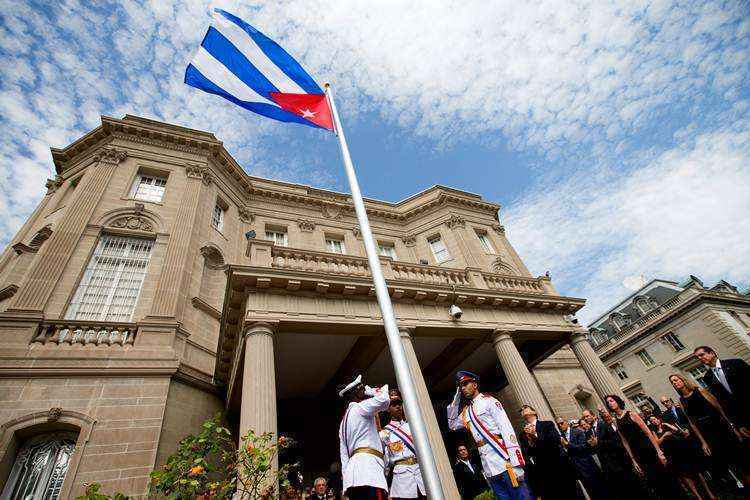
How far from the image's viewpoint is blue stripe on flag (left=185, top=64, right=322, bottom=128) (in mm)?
6914

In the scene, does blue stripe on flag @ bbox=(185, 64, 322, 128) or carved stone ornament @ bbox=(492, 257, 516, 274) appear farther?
carved stone ornament @ bbox=(492, 257, 516, 274)

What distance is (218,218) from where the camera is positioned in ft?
53.3

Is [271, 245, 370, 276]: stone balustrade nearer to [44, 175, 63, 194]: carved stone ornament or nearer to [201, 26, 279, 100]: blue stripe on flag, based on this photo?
[201, 26, 279, 100]: blue stripe on flag

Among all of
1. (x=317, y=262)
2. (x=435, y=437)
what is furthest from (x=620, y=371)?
(x=317, y=262)

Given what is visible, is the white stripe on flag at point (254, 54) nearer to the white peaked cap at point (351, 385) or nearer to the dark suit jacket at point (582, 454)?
the white peaked cap at point (351, 385)

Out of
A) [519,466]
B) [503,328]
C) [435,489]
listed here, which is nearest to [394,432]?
[519,466]

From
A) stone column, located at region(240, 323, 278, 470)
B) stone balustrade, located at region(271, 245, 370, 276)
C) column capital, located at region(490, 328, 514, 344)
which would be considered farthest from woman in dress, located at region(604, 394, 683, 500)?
stone balustrade, located at region(271, 245, 370, 276)

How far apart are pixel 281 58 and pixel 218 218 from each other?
10413 millimetres

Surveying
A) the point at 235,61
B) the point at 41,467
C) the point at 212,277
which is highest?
the point at 212,277

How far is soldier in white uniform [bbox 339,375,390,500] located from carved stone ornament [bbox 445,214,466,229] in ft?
53.9

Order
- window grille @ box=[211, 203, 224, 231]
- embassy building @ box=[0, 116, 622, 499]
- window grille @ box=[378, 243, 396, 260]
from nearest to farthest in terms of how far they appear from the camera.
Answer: embassy building @ box=[0, 116, 622, 499], window grille @ box=[211, 203, 224, 231], window grille @ box=[378, 243, 396, 260]

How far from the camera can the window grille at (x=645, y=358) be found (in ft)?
109

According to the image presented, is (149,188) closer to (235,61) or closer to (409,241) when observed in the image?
(235,61)

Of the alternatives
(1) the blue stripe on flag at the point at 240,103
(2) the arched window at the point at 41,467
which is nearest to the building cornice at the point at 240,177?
(1) the blue stripe on flag at the point at 240,103
